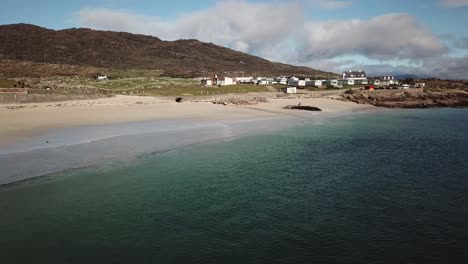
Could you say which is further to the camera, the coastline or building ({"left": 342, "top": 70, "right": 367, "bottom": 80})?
building ({"left": 342, "top": 70, "right": 367, "bottom": 80})

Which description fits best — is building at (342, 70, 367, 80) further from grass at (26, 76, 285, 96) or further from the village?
grass at (26, 76, 285, 96)

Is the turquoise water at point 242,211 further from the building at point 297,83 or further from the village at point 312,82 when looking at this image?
the building at point 297,83

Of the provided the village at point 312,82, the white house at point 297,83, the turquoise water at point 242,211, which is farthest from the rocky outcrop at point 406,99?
the turquoise water at point 242,211

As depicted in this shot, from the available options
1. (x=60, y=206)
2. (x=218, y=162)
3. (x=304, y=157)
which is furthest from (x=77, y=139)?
(x=304, y=157)

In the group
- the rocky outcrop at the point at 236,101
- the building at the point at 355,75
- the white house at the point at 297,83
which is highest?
the building at the point at 355,75

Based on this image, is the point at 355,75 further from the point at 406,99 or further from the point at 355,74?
the point at 406,99

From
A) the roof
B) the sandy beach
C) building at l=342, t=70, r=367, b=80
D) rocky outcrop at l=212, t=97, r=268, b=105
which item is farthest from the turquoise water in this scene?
the roof
